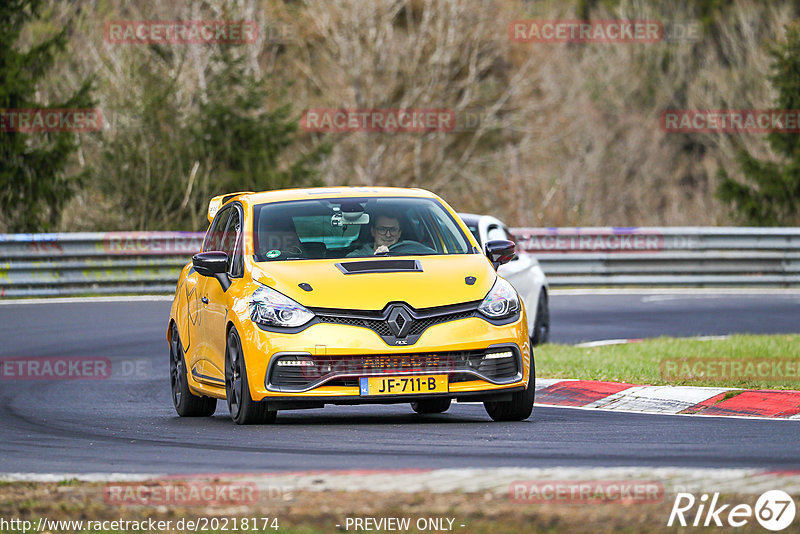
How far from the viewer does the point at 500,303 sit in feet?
33.3

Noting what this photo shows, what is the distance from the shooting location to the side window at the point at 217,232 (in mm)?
11984

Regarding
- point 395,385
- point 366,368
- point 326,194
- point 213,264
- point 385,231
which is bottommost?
point 395,385

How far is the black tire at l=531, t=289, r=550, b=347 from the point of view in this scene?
17.8 meters

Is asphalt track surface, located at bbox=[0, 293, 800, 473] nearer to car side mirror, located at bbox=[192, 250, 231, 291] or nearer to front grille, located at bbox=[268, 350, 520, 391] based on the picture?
front grille, located at bbox=[268, 350, 520, 391]

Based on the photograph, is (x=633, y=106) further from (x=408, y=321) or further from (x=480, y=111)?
(x=408, y=321)

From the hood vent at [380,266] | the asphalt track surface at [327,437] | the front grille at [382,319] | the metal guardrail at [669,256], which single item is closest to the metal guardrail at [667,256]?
the metal guardrail at [669,256]

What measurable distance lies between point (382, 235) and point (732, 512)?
5112 mm

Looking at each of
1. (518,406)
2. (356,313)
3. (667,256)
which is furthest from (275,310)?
(667,256)

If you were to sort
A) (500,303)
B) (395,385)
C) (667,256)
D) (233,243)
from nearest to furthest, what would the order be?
(395,385)
(500,303)
(233,243)
(667,256)

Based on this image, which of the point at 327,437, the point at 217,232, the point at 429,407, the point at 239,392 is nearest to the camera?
the point at 327,437

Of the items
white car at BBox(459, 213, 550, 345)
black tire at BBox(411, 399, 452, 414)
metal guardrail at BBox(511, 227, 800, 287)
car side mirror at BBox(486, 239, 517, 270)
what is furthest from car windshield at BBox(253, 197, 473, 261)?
metal guardrail at BBox(511, 227, 800, 287)

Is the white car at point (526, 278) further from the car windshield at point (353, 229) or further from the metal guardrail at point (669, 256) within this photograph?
the metal guardrail at point (669, 256)

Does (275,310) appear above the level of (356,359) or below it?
above

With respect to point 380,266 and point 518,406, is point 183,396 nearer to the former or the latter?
point 380,266
